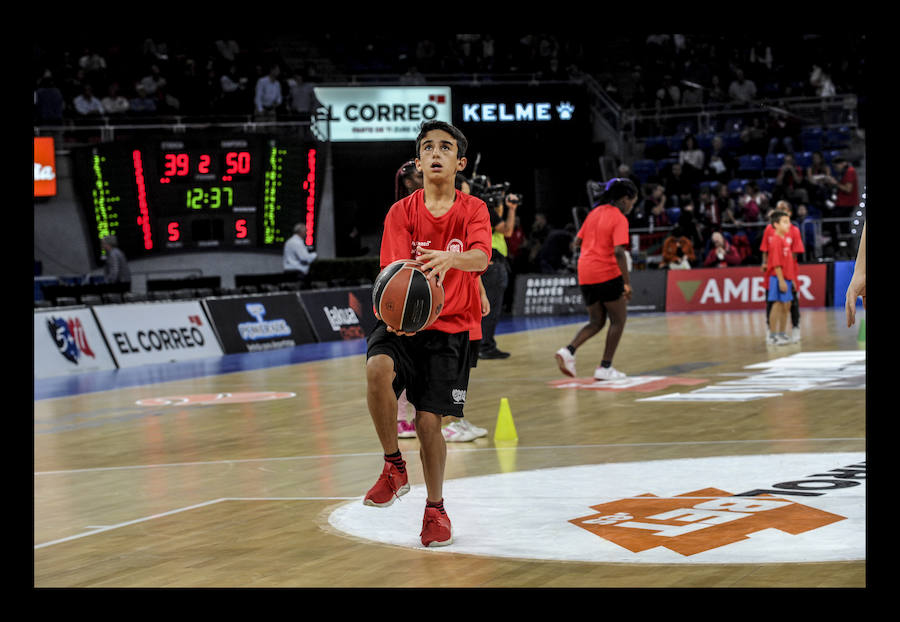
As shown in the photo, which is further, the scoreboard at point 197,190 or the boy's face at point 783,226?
the scoreboard at point 197,190

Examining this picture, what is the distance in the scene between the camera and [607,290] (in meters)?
12.8

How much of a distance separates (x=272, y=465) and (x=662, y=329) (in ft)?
44.2

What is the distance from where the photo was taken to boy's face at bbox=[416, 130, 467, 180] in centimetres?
618

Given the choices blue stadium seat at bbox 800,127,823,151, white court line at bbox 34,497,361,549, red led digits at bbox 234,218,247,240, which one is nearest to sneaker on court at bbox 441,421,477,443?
white court line at bbox 34,497,361,549

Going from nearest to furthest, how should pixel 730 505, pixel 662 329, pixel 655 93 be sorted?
pixel 730 505 < pixel 662 329 < pixel 655 93

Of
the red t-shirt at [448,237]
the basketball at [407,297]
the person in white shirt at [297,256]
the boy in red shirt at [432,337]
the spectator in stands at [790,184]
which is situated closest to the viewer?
the basketball at [407,297]

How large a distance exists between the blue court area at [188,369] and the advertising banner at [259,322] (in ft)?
0.83

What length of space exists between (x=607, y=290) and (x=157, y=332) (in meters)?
7.61

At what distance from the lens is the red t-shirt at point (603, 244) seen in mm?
12648

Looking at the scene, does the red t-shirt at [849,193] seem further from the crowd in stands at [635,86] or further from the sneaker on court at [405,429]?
the sneaker on court at [405,429]

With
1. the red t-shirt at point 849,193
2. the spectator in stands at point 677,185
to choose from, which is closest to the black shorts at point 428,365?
the red t-shirt at point 849,193
